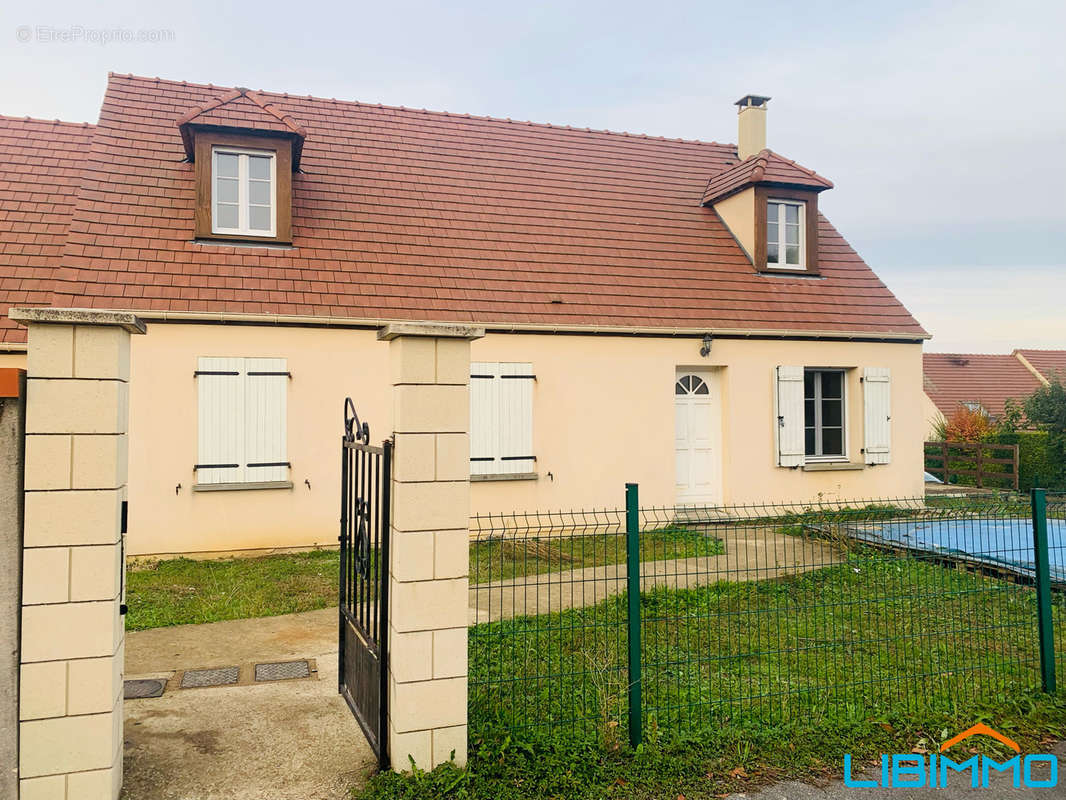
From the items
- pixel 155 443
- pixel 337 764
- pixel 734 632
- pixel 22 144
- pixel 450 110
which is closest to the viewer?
pixel 337 764

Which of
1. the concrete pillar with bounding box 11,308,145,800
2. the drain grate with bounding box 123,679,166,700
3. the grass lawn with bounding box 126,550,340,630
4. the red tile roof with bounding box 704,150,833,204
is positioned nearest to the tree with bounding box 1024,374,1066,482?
the red tile roof with bounding box 704,150,833,204

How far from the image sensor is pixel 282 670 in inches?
209

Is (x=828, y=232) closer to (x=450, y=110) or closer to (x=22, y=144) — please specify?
(x=450, y=110)

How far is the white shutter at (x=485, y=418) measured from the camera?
10695 mm

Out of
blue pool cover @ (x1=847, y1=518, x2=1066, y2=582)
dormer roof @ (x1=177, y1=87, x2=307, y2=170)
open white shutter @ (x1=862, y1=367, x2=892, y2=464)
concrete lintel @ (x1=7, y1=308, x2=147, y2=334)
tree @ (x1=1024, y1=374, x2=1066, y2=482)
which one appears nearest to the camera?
concrete lintel @ (x1=7, y1=308, x2=147, y2=334)

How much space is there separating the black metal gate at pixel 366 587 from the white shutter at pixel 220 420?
5389mm

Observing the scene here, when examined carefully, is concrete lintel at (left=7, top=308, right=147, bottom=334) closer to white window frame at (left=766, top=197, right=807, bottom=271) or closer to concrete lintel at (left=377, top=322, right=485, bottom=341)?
concrete lintel at (left=377, top=322, right=485, bottom=341)

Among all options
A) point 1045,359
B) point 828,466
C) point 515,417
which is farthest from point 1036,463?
point 1045,359

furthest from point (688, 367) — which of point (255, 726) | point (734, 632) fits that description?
point (255, 726)

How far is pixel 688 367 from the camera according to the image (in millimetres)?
11977

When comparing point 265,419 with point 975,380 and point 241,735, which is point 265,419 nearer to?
point 241,735

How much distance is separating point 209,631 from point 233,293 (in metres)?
5.08

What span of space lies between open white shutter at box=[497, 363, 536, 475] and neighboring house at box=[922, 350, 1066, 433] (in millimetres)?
22826

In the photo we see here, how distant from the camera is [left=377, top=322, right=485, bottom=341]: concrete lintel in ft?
12.4
